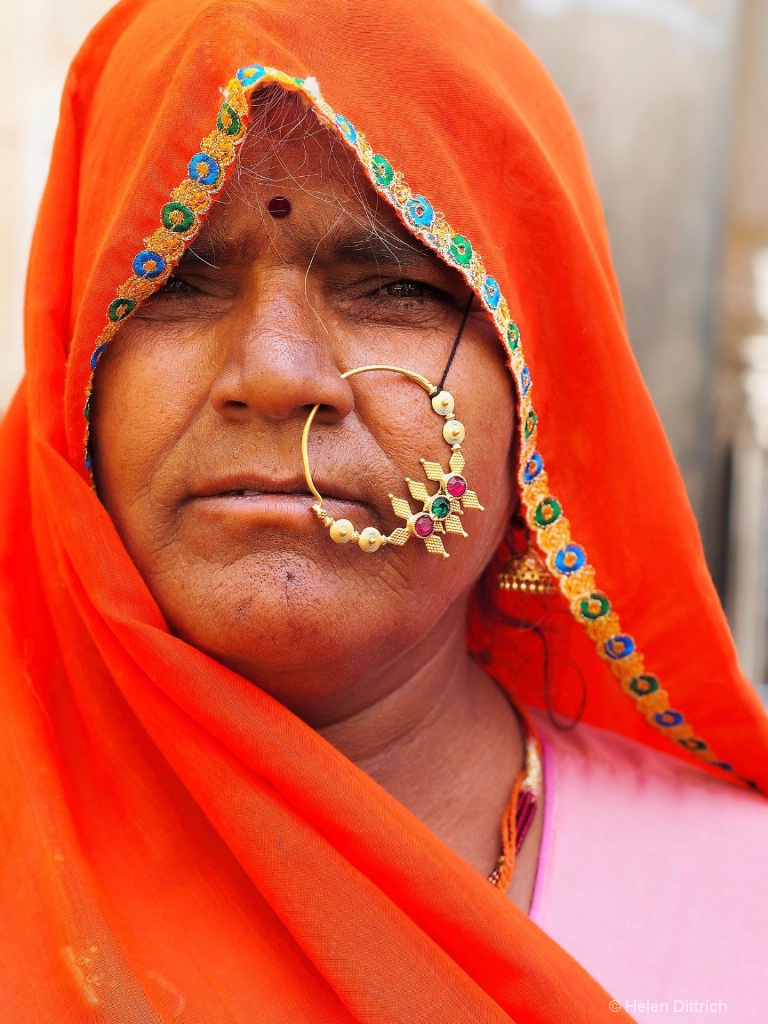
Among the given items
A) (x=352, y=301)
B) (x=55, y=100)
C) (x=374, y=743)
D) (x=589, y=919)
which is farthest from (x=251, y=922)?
(x=55, y=100)

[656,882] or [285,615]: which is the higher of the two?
[285,615]

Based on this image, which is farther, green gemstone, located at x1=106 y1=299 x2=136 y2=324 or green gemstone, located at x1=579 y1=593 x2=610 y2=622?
green gemstone, located at x1=579 y1=593 x2=610 y2=622

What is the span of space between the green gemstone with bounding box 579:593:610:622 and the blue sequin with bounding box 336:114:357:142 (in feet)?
2.72

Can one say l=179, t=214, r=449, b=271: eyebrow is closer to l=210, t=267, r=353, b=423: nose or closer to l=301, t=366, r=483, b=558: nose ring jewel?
l=210, t=267, r=353, b=423: nose

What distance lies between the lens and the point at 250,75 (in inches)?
55.9

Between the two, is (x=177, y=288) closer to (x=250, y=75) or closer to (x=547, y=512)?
(x=250, y=75)

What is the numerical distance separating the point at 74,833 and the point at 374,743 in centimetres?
53

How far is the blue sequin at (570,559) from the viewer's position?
5.81 feet

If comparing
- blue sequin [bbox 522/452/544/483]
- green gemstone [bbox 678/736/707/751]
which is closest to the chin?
blue sequin [bbox 522/452/544/483]

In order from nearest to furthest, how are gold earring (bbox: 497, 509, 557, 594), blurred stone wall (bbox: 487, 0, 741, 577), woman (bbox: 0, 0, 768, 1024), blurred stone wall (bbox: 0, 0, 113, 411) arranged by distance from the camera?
woman (bbox: 0, 0, 768, 1024) → gold earring (bbox: 497, 509, 557, 594) → blurred stone wall (bbox: 0, 0, 113, 411) → blurred stone wall (bbox: 487, 0, 741, 577)

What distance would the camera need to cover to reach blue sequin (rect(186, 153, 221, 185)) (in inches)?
57.4

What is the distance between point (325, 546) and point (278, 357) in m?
0.26

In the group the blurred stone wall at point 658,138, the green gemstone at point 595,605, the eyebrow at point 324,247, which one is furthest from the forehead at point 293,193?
the blurred stone wall at point 658,138

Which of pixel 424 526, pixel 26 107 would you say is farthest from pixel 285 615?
pixel 26 107
